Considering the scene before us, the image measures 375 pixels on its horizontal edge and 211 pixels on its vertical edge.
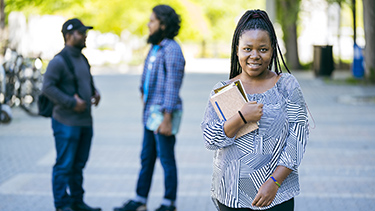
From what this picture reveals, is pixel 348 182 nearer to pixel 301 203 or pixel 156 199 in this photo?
pixel 301 203

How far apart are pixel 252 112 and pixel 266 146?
21cm

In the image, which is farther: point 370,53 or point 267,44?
point 370,53

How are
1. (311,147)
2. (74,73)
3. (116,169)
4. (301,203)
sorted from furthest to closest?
(311,147) < (116,169) < (301,203) < (74,73)

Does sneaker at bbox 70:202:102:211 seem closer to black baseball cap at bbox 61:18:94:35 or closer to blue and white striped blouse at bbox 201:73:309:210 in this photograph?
black baseball cap at bbox 61:18:94:35

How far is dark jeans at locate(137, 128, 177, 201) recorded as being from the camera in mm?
5207

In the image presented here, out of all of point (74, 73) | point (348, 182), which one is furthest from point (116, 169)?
point (348, 182)

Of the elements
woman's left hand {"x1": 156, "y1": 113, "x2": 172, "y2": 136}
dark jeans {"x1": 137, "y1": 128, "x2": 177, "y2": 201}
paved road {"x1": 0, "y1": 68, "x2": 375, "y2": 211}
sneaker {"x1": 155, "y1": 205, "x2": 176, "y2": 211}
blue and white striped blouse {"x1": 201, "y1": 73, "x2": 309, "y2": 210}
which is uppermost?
blue and white striped blouse {"x1": 201, "y1": 73, "x2": 309, "y2": 210}

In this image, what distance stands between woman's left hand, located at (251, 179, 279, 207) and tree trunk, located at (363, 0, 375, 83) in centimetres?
1481

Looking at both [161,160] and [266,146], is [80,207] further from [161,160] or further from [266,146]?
[266,146]

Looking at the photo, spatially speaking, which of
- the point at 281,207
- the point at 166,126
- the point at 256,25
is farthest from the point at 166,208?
the point at 256,25

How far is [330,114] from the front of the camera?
11.9m

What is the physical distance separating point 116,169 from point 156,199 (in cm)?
150

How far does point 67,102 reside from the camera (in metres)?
5.08

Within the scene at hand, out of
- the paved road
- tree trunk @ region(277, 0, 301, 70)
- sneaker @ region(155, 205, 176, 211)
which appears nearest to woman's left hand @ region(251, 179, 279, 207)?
sneaker @ region(155, 205, 176, 211)
